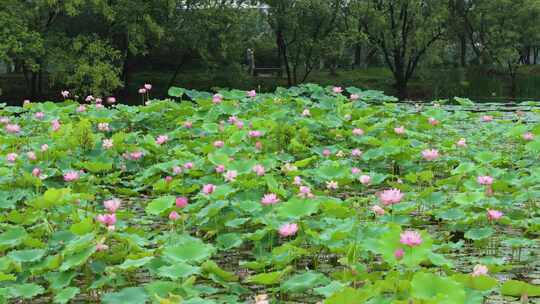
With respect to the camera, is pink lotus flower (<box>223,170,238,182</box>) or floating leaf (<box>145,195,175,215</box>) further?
pink lotus flower (<box>223,170,238,182</box>)

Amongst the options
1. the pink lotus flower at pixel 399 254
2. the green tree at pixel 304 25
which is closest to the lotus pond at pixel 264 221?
the pink lotus flower at pixel 399 254

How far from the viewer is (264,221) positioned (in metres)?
3.71

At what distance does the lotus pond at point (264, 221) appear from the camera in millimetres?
2904

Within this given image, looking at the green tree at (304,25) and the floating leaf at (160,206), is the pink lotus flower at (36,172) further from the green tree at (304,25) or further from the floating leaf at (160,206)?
the green tree at (304,25)

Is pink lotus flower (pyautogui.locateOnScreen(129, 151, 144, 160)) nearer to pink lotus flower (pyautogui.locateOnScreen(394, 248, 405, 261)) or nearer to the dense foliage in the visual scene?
pink lotus flower (pyautogui.locateOnScreen(394, 248, 405, 261))

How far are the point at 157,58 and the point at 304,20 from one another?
8.38m

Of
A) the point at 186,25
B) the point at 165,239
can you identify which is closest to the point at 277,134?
the point at 165,239

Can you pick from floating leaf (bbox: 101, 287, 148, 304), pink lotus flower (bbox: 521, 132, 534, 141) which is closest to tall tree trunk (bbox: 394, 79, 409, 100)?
pink lotus flower (bbox: 521, 132, 534, 141)

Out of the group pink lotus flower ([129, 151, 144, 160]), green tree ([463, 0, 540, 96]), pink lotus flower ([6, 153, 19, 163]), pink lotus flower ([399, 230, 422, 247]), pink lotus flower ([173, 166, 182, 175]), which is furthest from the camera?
green tree ([463, 0, 540, 96])

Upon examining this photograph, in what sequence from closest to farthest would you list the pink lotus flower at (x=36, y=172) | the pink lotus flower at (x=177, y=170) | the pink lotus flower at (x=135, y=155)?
the pink lotus flower at (x=36, y=172) < the pink lotus flower at (x=177, y=170) < the pink lotus flower at (x=135, y=155)

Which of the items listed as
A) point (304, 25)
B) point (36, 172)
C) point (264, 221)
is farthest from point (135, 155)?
point (304, 25)

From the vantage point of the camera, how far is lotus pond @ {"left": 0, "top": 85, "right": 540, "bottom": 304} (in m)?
2.90

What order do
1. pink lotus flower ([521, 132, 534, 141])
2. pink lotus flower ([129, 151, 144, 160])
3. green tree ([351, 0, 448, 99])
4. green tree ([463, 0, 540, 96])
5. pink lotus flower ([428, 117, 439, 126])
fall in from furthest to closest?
green tree ([463, 0, 540, 96]) → green tree ([351, 0, 448, 99]) → pink lotus flower ([428, 117, 439, 126]) → pink lotus flower ([521, 132, 534, 141]) → pink lotus flower ([129, 151, 144, 160])

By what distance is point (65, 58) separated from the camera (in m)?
22.1
